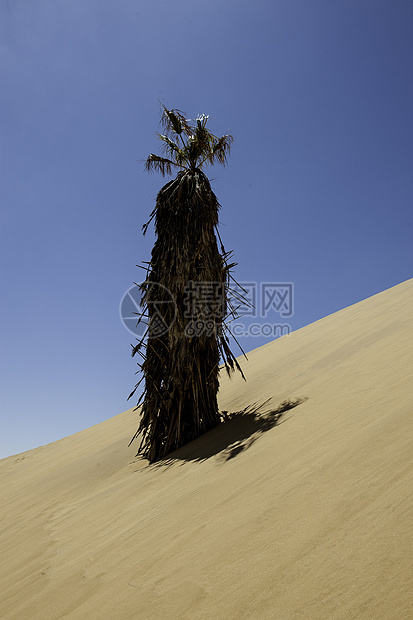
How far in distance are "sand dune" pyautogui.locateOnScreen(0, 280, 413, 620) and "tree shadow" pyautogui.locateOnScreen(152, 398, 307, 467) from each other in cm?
3

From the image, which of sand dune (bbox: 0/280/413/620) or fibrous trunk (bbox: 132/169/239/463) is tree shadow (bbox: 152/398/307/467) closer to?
sand dune (bbox: 0/280/413/620)

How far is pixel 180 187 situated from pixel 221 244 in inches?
38.1

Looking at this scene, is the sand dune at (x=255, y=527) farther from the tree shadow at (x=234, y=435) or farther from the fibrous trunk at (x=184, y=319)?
the fibrous trunk at (x=184, y=319)

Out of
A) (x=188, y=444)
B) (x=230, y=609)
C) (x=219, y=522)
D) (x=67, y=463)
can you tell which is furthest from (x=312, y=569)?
(x=67, y=463)

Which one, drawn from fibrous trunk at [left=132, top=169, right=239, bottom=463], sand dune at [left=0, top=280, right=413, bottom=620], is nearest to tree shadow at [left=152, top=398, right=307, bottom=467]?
sand dune at [left=0, top=280, right=413, bottom=620]

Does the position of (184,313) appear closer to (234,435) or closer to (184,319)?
(184,319)

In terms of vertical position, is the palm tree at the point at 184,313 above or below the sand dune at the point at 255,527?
above

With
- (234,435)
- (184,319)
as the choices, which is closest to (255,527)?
(234,435)

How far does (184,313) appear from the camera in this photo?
506 cm

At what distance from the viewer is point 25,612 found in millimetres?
1947

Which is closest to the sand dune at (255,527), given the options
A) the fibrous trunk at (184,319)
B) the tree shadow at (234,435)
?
the tree shadow at (234,435)

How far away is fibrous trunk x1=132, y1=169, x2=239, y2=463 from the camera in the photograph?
5.06m

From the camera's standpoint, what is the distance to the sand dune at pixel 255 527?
1458 mm

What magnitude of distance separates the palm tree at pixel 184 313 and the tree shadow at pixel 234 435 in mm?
306
